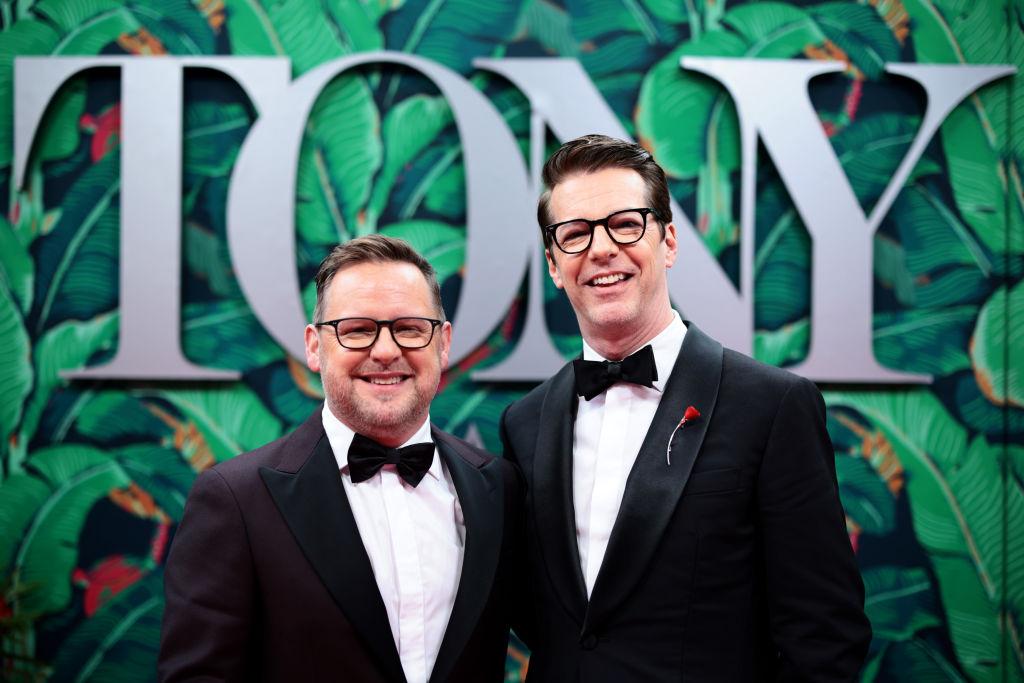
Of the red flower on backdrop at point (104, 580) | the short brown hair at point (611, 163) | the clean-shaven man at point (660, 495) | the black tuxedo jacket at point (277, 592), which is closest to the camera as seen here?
the black tuxedo jacket at point (277, 592)

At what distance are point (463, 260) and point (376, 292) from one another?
175cm

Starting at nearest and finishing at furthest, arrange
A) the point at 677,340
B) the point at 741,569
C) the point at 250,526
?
the point at 250,526, the point at 741,569, the point at 677,340

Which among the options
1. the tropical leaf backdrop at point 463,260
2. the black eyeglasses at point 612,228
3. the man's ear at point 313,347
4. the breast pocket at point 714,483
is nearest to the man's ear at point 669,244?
the black eyeglasses at point 612,228

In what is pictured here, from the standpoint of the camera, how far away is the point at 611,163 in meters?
1.98

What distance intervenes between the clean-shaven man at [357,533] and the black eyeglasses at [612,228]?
37 cm

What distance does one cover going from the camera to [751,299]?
344cm

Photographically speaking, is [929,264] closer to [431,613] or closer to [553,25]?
[553,25]

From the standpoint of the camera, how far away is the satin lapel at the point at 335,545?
→ 1.58 meters

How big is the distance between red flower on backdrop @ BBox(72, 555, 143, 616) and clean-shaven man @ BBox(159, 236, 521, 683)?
6.89ft

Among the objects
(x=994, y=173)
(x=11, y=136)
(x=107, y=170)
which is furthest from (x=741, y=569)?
(x=11, y=136)

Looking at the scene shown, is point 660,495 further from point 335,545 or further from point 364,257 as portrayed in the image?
point 364,257

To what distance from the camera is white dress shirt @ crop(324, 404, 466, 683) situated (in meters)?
1.67

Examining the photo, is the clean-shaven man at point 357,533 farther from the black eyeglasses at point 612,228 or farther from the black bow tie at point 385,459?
the black eyeglasses at point 612,228

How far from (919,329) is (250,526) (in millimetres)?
3037
